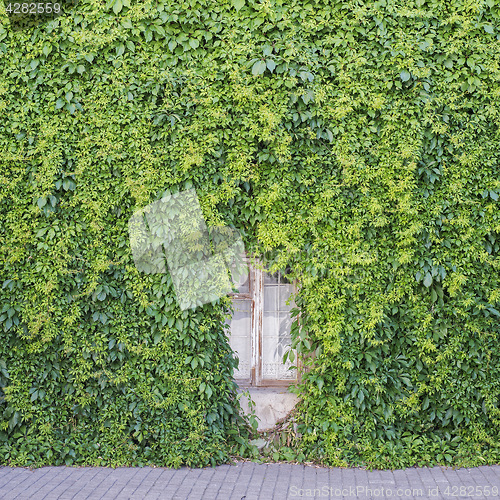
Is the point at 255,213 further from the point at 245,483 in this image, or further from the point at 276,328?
the point at 245,483

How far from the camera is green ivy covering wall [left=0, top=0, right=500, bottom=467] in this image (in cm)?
503

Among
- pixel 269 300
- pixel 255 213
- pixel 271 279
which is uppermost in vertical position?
pixel 255 213

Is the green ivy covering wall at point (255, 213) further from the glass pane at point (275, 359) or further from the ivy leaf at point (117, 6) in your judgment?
the glass pane at point (275, 359)

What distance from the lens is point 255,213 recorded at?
17.1 ft

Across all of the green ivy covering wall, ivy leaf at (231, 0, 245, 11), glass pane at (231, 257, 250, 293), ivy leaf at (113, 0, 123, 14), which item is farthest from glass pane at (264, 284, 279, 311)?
ivy leaf at (113, 0, 123, 14)

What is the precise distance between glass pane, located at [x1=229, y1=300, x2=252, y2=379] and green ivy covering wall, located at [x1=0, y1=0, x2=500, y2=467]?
390 mm

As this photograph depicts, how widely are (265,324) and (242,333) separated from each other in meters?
0.26

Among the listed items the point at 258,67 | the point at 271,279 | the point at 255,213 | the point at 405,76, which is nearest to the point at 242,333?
the point at 271,279

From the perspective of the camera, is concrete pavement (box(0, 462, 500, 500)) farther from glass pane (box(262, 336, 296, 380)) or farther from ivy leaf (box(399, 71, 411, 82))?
ivy leaf (box(399, 71, 411, 82))

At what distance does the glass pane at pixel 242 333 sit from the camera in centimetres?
558

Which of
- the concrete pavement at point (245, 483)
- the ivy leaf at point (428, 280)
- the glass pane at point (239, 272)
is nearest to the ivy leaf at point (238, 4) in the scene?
the glass pane at point (239, 272)

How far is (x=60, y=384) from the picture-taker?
5.23 m

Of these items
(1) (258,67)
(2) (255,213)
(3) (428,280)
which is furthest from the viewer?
(2) (255,213)

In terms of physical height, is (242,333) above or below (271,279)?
below
